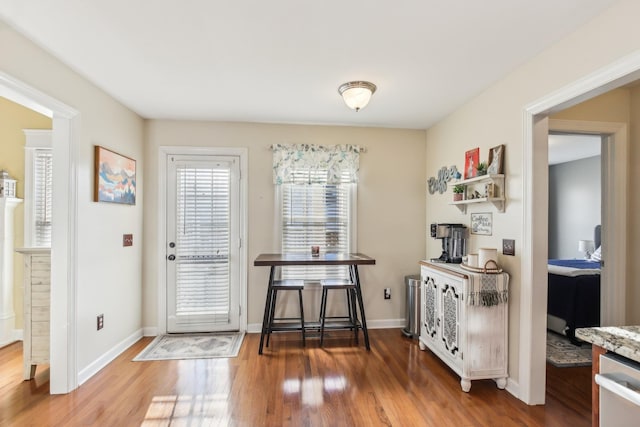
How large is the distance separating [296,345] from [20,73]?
312 cm

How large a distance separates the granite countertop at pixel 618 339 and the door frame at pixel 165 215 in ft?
10.1

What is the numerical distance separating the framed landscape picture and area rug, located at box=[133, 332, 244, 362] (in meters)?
1.53

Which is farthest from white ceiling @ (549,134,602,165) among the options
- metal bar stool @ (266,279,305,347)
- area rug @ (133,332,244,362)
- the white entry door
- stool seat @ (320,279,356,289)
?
area rug @ (133,332,244,362)

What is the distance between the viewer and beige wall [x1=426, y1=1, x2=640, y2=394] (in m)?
1.64

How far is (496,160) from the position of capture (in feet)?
8.09

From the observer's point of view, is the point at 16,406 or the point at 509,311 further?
the point at 509,311

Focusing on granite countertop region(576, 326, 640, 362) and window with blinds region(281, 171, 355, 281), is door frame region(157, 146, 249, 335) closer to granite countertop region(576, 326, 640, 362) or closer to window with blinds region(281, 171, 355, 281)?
window with blinds region(281, 171, 355, 281)

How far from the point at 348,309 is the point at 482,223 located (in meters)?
1.78

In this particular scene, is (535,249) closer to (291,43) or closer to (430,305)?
(430,305)

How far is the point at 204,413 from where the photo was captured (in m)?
2.07

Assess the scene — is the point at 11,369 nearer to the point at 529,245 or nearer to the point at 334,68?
the point at 334,68

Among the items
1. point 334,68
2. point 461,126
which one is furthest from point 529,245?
point 334,68

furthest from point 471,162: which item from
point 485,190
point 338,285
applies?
point 338,285

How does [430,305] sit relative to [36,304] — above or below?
below
